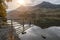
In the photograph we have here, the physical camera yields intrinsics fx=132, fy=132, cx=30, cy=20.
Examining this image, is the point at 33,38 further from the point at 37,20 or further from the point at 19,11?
the point at 19,11

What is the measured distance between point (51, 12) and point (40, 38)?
32.4 ft

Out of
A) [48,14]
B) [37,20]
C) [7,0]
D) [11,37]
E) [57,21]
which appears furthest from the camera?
[48,14]

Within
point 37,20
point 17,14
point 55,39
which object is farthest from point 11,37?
point 17,14


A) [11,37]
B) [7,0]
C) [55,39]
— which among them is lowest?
[55,39]

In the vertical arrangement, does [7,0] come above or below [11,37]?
above

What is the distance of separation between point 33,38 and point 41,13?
9631 millimetres

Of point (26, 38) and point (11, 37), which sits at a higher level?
point (11, 37)

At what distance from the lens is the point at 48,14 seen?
17.5 meters

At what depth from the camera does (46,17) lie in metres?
16.7

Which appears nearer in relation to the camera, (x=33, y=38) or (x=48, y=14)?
(x=33, y=38)

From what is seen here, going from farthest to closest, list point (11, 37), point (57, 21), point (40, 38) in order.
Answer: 1. point (57, 21)
2. point (40, 38)
3. point (11, 37)

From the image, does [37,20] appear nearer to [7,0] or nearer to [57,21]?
[57,21]

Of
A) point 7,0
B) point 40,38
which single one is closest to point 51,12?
point 7,0

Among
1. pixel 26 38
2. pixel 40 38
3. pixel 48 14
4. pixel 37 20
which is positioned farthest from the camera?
pixel 48 14
